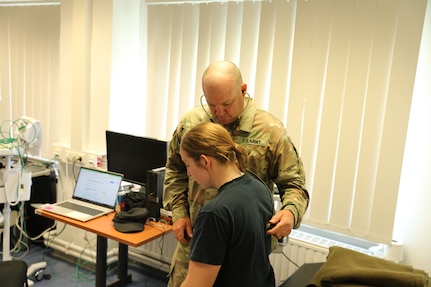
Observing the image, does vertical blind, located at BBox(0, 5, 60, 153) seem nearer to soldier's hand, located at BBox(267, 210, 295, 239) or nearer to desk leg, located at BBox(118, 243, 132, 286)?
desk leg, located at BBox(118, 243, 132, 286)

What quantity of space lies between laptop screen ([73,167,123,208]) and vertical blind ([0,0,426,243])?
566 millimetres

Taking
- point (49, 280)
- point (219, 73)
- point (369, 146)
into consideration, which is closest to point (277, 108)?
point (369, 146)

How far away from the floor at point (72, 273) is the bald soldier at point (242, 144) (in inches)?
58.2

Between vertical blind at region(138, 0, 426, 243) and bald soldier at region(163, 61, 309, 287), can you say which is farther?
vertical blind at region(138, 0, 426, 243)

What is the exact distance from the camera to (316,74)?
2277 mm

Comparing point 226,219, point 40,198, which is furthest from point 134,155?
point 226,219

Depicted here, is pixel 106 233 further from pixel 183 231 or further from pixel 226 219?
pixel 226 219

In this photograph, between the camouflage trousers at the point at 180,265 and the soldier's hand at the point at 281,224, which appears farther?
the camouflage trousers at the point at 180,265

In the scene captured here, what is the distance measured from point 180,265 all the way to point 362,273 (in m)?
0.77

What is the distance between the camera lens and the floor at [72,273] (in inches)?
115

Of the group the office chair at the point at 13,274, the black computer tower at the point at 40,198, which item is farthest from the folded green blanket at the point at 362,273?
the black computer tower at the point at 40,198

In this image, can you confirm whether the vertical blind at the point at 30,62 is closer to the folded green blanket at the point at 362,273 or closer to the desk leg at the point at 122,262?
the desk leg at the point at 122,262

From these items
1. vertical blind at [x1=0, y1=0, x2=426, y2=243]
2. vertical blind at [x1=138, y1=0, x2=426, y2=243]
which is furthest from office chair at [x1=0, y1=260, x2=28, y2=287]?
vertical blind at [x1=138, y1=0, x2=426, y2=243]

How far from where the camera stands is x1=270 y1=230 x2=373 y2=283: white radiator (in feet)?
7.59
